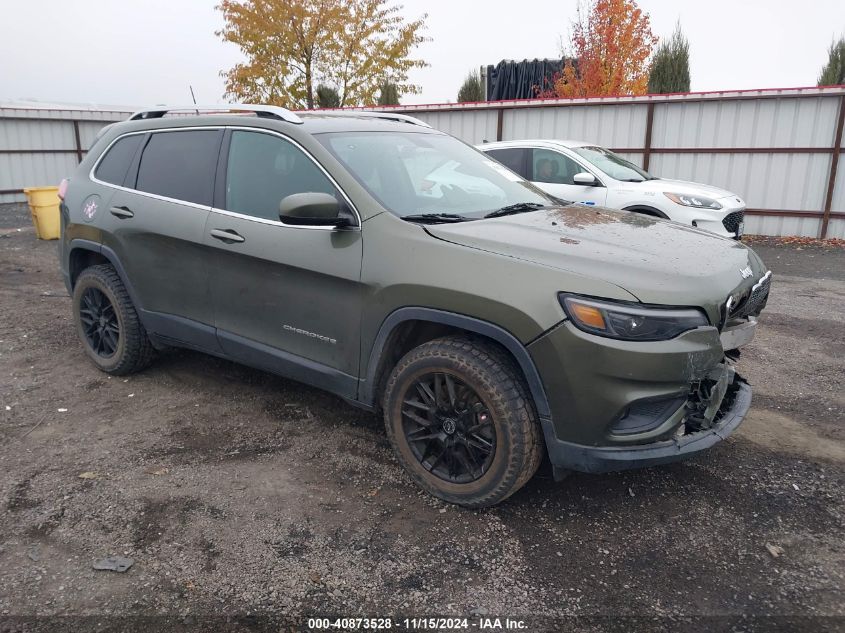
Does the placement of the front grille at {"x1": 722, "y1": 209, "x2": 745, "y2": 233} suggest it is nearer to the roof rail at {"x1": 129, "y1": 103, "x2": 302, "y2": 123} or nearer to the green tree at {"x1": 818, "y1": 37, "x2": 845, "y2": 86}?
the roof rail at {"x1": 129, "y1": 103, "x2": 302, "y2": 123}

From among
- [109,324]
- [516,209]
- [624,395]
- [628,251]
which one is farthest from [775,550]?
[109,324]

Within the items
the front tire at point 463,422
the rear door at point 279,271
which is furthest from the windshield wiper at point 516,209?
the front tire at point 463,422

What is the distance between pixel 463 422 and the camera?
3066 mm

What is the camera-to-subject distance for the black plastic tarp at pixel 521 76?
23609 mm

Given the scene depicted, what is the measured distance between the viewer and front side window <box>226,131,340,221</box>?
3602 mm

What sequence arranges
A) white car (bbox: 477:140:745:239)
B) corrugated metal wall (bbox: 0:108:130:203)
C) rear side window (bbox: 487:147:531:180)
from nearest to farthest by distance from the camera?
white car (bbox: 477:140:745:239), rear side window (bbox: 487:147:531:180), corrugated metal wall (bbox: 0:108:130:203)

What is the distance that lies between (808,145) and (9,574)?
13.6m

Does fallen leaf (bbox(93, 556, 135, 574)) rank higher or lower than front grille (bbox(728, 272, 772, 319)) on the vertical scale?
lower

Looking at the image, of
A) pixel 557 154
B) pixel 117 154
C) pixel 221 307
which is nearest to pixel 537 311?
pixel 221 307

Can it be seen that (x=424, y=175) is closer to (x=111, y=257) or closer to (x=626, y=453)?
(x=626, y=453)

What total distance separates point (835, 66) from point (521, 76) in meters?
9.55

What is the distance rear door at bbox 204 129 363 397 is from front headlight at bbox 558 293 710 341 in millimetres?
1119

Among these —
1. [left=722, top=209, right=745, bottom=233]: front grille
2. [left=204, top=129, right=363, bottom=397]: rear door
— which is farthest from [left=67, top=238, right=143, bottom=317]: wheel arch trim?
[left=722, top=209, right=745, bottom=233]: front grille

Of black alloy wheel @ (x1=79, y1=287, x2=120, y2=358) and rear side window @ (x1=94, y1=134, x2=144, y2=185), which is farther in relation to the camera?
black alloy wheel @ (x1=79, y1=287, x2=120, y2=358)
